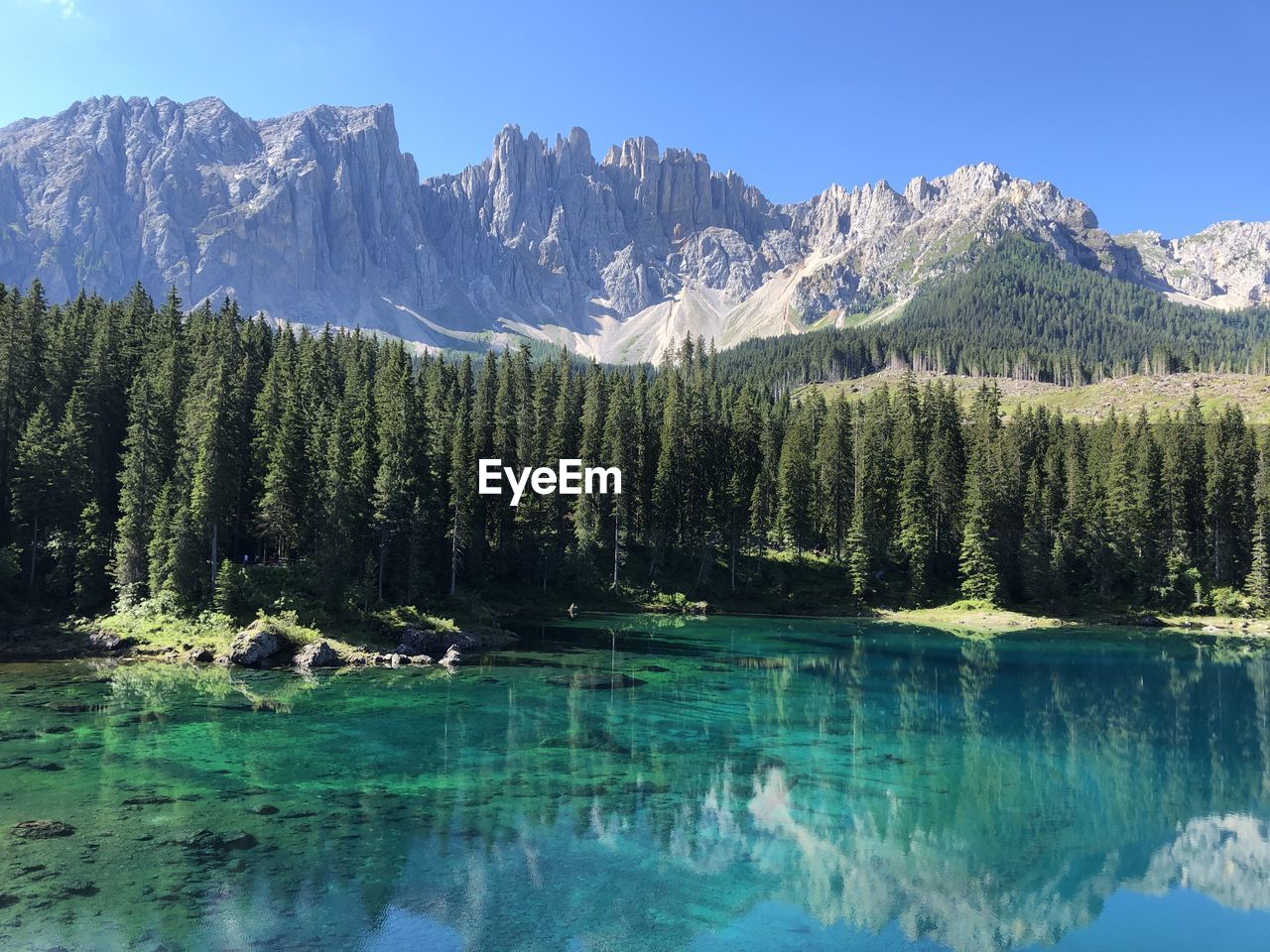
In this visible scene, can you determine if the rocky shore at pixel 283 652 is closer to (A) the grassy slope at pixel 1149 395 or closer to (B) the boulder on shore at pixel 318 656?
(B) the boulder on shore at pixel 318 656

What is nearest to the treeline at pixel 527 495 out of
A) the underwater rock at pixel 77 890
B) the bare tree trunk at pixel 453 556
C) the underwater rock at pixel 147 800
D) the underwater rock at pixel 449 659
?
the bare tree trunk at pixel 453 556

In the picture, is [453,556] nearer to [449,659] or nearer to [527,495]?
[527,495]

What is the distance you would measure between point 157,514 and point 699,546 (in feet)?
194

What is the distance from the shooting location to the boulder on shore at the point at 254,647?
52.0m

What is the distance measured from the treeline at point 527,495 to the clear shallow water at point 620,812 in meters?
15.5

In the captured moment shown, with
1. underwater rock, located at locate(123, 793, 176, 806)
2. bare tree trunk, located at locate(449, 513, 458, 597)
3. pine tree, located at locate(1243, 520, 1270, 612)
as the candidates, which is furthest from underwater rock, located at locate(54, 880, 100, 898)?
pine tree, located at locate(1243, 520, 1270, 612)

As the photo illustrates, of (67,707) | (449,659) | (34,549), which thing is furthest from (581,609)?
(67,707)

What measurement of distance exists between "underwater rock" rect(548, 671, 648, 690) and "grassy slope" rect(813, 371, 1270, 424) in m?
116

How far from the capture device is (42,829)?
23484 millimetres

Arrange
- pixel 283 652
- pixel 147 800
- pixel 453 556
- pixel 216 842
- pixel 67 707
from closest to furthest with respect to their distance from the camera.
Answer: pixel 216 842 → pixel 147 800 → pixel 67 707 → pixel 283 652 → pixel 453 556

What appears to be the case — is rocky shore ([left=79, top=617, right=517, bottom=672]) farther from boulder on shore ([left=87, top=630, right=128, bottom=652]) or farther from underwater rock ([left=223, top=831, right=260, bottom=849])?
underwater rock ([left=223, top=831, right=260, bottom=849])

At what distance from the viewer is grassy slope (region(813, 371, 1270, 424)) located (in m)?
149

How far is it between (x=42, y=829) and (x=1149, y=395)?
190 metres

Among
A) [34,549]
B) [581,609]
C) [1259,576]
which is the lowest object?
[581,609]
